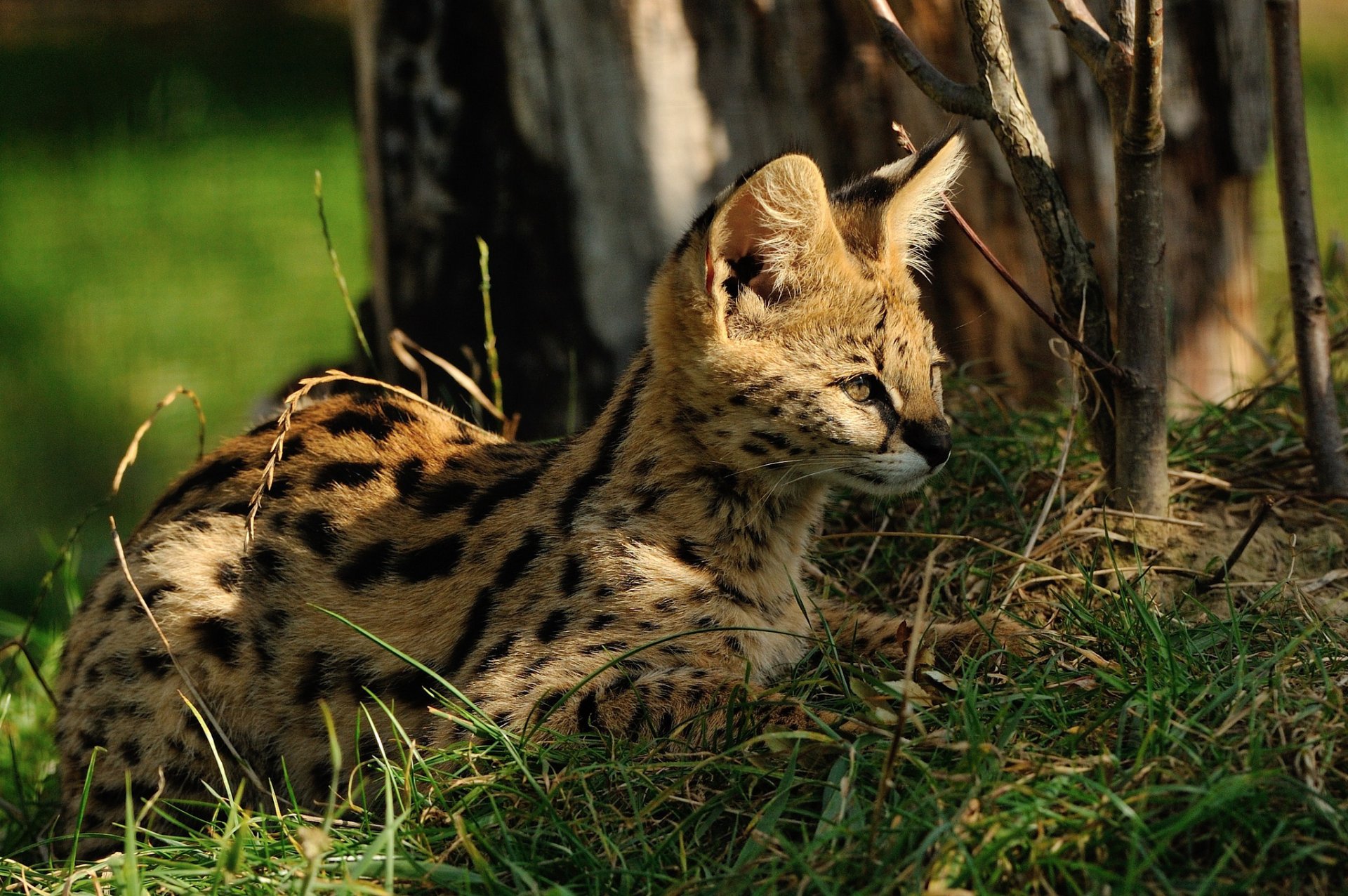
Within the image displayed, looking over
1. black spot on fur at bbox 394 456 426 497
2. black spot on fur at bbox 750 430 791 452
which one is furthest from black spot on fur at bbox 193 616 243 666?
black spot on fur at bbox 750 430 791 452

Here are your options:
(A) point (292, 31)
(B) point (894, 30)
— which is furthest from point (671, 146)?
(A) point (292, 31)

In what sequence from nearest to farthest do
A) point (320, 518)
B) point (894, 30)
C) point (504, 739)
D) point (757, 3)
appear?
1. point (504, 739)
2. point (894, 30)
3. point (320, 518)
4. point (757, 3)

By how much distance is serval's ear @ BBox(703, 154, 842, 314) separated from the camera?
3.18 metres

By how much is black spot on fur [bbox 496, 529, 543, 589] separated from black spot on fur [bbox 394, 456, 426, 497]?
0.40 metres

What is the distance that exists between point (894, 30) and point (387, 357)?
9.55 feet

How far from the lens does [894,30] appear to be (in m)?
3.42

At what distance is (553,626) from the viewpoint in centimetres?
332

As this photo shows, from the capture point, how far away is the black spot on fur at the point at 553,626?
330 cm

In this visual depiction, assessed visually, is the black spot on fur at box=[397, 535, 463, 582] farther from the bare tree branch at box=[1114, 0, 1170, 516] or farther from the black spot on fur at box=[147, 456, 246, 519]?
the bare tree branch at box=[1114, 0, 1170, 516]

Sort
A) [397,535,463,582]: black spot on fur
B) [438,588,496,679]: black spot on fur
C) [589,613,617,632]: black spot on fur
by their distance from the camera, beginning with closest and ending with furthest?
1. [589,613,617,632]: black spot on fur
2. [438,588,496,679]: black spot on fur
3. [397,535,463,582]: black spot on fur

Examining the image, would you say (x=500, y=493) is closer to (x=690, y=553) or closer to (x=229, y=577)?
(x=690, y=553)

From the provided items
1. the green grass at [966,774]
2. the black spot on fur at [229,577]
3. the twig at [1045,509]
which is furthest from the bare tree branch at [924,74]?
the black spot on fur at [229,577]

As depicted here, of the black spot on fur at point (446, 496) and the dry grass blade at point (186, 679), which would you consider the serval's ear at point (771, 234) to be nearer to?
the black spot on fur at point (446, 496)

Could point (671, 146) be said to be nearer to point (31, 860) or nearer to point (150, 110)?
point (31, 860)
